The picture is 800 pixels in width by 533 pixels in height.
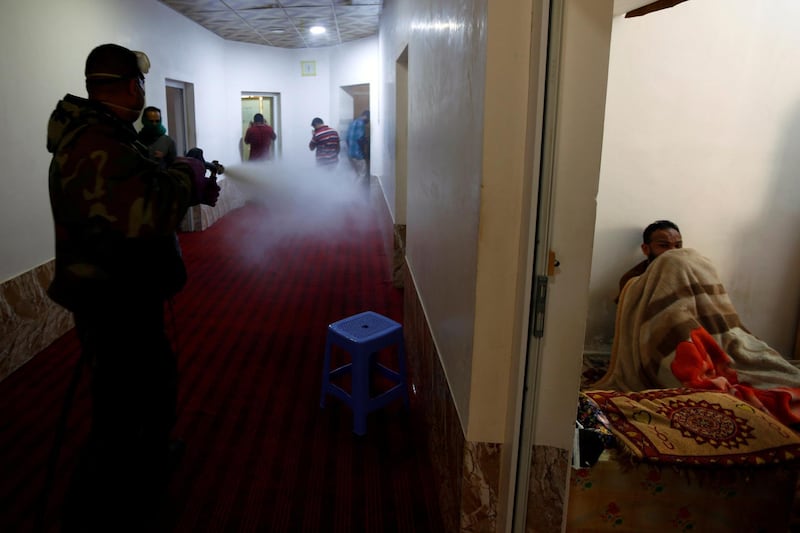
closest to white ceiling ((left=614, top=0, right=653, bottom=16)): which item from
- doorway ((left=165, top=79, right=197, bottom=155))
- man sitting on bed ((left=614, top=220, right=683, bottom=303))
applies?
man sitting on bed ((left=614, top=220, right=683, bottom=303))

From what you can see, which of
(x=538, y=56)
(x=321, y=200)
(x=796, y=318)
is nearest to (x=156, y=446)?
(x=538, y=56)

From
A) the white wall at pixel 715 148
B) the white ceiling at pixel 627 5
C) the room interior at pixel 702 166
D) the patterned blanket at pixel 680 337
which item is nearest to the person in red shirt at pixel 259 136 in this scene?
the room interior at pixel 702 166

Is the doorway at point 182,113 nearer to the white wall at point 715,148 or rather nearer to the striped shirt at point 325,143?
the striped shirt at point 325,143

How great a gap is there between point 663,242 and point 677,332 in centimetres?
64

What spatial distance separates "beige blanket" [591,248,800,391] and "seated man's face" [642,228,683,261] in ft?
0.49

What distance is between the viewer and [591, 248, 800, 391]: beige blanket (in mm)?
2500

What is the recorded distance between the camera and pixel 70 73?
3594 mm

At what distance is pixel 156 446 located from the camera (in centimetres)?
178

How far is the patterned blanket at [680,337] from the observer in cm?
244

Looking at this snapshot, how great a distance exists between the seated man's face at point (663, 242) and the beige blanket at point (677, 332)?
0.49 feet

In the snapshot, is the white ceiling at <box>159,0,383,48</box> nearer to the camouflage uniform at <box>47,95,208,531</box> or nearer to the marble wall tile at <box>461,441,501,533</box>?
the camouflage uniform at <box>47,95,208,531</box>

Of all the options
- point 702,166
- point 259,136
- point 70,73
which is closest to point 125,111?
point 70,73

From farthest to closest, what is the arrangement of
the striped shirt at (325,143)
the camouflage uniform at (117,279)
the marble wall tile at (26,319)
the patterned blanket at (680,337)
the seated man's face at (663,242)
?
the striped shirt at (325,143) → the seated man's face at (663,242) → the marble wall tile at (26,319) → the patterned blanket at (680,337) → the camouflage uniform at (117,279)

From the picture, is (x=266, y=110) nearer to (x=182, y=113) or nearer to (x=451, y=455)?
(x=182, y=113)
